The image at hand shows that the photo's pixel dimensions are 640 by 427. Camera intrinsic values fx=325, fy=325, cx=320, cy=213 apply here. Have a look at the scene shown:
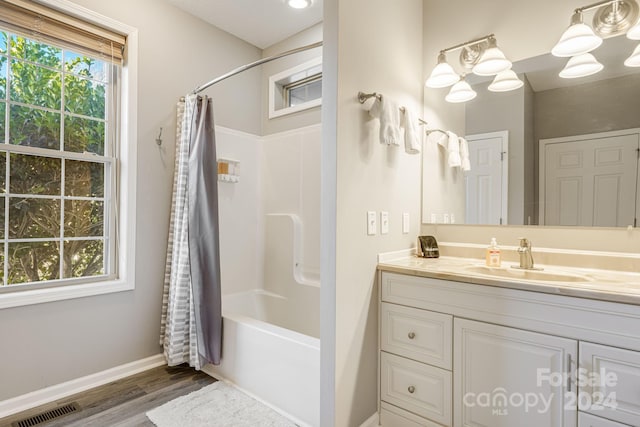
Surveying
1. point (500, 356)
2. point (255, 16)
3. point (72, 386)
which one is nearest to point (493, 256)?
point (500, 356)

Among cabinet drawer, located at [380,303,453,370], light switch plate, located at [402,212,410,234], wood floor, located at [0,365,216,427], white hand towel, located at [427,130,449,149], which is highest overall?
white hand towel, located at [427,130,449,149]

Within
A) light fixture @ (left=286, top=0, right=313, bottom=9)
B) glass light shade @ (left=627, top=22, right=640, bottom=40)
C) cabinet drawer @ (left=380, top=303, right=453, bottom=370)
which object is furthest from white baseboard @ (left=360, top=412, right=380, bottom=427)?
light fixture @ (left=286, top=0, right=313, bottom=9)

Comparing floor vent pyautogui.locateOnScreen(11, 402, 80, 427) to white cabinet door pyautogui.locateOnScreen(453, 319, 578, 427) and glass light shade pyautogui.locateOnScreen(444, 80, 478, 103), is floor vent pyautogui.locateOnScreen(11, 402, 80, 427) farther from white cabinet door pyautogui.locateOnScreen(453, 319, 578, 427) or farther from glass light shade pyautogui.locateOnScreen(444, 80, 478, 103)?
glass light shade pyautogui.locateOnScreen(444, 80, 478, 103)

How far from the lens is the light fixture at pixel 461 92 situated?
205cm

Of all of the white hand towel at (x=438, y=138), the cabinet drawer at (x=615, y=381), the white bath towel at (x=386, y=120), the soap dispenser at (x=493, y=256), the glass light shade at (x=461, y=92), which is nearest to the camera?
the cabinet drawer at (x=615, y=381)

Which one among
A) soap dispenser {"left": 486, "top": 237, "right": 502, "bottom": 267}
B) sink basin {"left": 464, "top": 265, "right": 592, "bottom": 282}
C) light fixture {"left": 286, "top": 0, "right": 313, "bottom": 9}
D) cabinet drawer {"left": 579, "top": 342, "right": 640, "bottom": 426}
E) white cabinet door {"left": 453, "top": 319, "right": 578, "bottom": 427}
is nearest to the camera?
cabinet drawer {"left": 579, "top": 342, "right": 640, "bottom": 426}

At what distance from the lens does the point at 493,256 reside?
5.93 feet

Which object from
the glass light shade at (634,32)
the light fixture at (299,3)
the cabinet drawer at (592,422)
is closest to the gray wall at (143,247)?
the light fixture at (299,3)

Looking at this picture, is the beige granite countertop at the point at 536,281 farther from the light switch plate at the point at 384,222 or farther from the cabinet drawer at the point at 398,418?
the cabinet drawer at the point at 398,418

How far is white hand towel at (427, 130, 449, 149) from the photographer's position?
7.07 ft

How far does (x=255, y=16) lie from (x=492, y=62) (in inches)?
76.6

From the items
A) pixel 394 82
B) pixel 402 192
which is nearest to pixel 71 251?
pixel 402 192

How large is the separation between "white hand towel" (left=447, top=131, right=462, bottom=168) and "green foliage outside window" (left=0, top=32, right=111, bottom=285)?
243cm

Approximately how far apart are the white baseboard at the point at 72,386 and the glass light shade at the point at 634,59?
342cm
